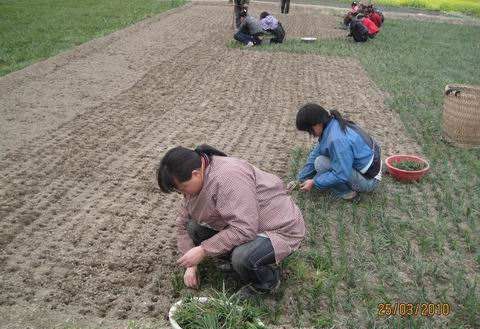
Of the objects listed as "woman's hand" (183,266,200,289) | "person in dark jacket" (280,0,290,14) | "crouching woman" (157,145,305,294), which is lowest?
"person in dark jacket" (280,0,290,14)

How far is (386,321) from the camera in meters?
2.93

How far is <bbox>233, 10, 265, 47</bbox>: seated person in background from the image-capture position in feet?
35.5

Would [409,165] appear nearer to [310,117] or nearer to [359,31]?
[310,117]

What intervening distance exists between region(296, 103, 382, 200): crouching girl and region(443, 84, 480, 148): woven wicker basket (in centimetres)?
203

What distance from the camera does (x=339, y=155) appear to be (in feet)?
12.8

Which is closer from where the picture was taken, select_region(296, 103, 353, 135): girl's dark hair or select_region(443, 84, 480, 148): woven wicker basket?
select_region(296, 103, 353, 135): girl's dark hair

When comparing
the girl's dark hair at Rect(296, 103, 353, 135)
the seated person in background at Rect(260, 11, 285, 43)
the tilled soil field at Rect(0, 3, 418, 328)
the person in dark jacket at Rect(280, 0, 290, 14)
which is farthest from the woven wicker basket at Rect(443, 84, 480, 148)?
the person in dark jacket at Rect(280, 0, 290, 14)

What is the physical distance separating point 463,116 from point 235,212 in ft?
13.3

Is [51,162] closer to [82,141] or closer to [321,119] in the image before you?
[82,141]

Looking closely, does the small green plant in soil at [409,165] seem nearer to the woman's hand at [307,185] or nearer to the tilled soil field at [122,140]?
the tilled soil field at [122,140]

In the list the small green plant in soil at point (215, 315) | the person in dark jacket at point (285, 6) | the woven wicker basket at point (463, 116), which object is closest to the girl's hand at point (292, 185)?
the small green plant in soil at point (215, 315)

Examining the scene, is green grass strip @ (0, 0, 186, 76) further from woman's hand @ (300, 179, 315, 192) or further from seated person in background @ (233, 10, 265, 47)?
woman's hand @ (300, 179, 315, 192)
